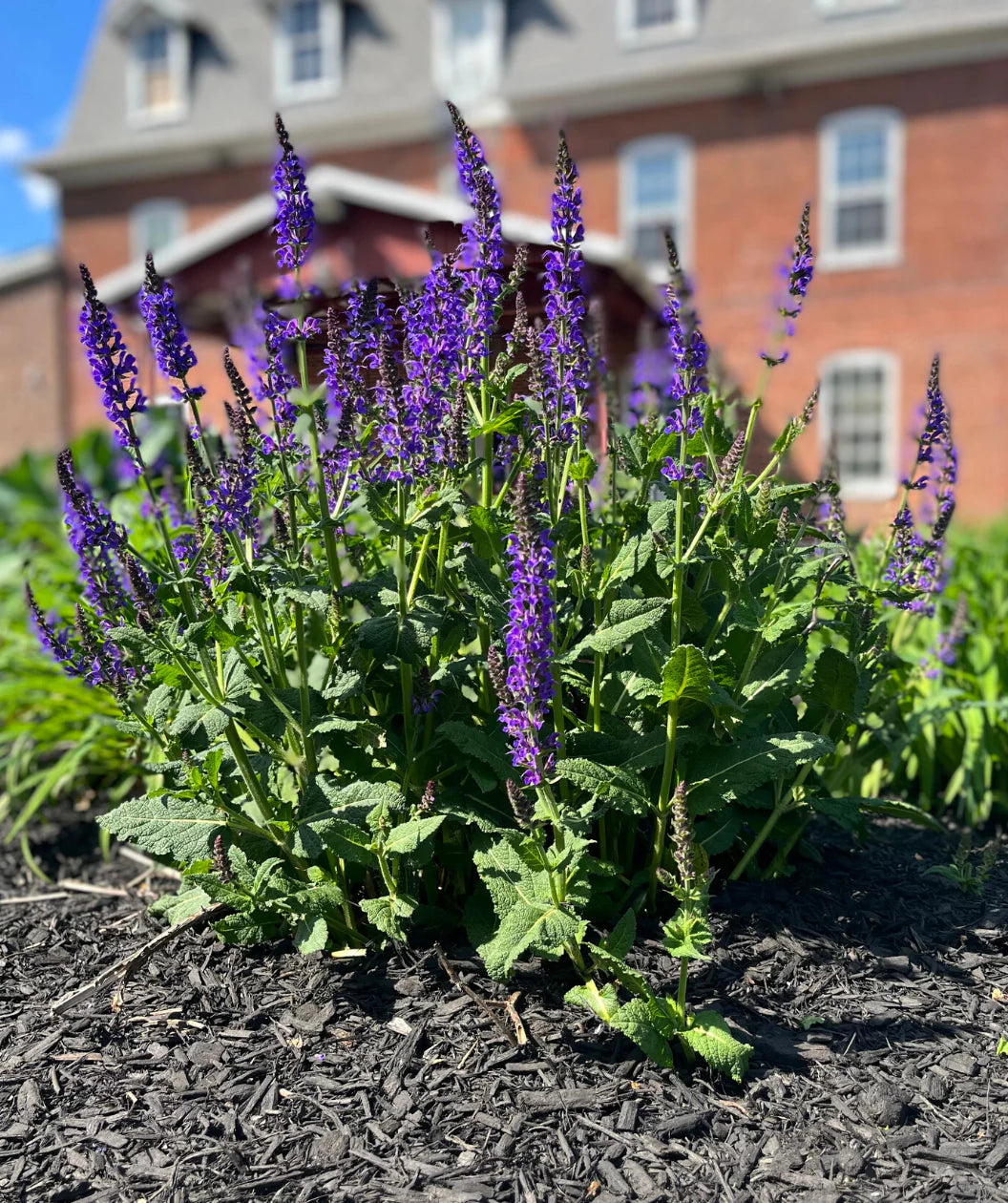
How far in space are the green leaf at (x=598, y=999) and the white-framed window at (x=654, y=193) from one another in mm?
15957

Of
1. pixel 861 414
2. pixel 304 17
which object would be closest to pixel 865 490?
pixel 861 414

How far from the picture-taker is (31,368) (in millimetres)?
21906

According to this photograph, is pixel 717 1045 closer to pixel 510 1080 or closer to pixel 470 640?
pixel 510 1080

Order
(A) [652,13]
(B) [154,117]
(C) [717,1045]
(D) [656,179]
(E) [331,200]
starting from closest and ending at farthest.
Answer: (C) [717,1045] < (E) [331,200] < (D) [656,179] < (A) [652,13] < (B) [154,117]

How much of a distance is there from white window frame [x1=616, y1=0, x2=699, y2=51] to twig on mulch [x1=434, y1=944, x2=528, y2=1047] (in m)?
17.7

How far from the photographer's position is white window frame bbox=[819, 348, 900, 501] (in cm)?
1614

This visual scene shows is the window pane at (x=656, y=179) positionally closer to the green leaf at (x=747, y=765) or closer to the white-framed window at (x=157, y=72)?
the white-framed window at (x=157, y=72)

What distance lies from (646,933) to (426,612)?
3.15ft

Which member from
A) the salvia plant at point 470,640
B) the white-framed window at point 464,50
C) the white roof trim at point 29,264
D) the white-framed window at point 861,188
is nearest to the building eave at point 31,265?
the white roof trim at point 29,264

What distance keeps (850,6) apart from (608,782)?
17.1 metres

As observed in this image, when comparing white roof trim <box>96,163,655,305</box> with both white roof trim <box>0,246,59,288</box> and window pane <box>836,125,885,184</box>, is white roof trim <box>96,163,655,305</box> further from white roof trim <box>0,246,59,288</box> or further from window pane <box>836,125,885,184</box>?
white roof trim <box>0,246,59,288</box>

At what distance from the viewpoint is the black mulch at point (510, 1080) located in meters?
2.04

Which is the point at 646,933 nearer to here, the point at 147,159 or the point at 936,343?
the point at 936,343

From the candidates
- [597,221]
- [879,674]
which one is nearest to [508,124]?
[597,221]
